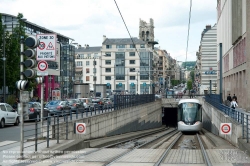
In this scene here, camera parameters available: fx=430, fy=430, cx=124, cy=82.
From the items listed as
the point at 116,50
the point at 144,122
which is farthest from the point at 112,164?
the point at 116,50

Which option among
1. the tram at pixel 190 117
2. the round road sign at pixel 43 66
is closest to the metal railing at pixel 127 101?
the tram at pixel 190 117

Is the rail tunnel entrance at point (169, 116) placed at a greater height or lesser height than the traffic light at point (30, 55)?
lesser

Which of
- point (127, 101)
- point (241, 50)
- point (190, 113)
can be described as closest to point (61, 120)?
point (127, 101)

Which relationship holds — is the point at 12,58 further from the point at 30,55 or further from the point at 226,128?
the point at 30,55

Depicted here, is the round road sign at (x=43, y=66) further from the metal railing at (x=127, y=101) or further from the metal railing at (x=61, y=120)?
the metal railing at (x=127, y=101)

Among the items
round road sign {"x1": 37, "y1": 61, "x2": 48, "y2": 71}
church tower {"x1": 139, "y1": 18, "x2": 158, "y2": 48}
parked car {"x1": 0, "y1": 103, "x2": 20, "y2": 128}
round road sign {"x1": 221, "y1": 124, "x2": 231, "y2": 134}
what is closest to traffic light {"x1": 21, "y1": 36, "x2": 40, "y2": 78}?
round road sign {"x1": 37, "y1": 61, "x2": 48, "y2": 71}

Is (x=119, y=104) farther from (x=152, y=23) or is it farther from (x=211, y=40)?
(x=152, y=23)

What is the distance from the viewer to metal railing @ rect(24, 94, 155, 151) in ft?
51.7

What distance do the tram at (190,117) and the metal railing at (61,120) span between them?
4.68 m

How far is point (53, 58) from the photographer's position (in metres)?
16.6

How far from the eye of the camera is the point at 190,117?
1592 inches

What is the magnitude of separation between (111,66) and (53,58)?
9860cm

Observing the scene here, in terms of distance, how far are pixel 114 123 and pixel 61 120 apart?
6.75 meters

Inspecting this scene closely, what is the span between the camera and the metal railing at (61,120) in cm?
1574
